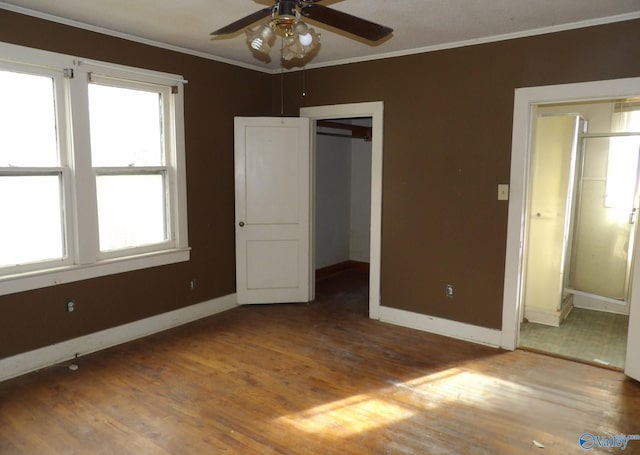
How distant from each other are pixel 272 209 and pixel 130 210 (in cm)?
143

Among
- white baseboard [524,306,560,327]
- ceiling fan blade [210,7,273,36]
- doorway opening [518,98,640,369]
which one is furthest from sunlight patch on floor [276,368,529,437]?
ceiling fan blade [210,7,273,36]

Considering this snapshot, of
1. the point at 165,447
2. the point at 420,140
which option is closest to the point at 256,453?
the point at 165,447

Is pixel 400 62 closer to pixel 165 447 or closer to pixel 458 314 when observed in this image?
pixel 458 314

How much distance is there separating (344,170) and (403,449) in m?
4.64

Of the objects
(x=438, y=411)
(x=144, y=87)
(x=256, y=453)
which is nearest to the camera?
(x=256, y=453)

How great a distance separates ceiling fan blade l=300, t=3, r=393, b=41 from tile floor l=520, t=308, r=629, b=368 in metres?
3.01

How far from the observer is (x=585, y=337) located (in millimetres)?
4086

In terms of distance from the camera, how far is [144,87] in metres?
3.86

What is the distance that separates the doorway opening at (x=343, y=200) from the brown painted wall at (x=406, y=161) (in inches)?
60.4

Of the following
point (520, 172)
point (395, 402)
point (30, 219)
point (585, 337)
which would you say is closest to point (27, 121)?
point (30, 219)

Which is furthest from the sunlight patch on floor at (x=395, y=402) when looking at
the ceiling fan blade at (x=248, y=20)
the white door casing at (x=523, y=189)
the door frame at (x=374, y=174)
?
the ceiling fan blade at (x=248, y=20)

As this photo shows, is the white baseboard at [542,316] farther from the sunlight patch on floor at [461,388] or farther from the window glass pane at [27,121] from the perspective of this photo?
the window glass pane at [27,121]

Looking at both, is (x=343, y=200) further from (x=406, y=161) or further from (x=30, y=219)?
(x=30, y=219)

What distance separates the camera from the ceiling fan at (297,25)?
1.94 m
